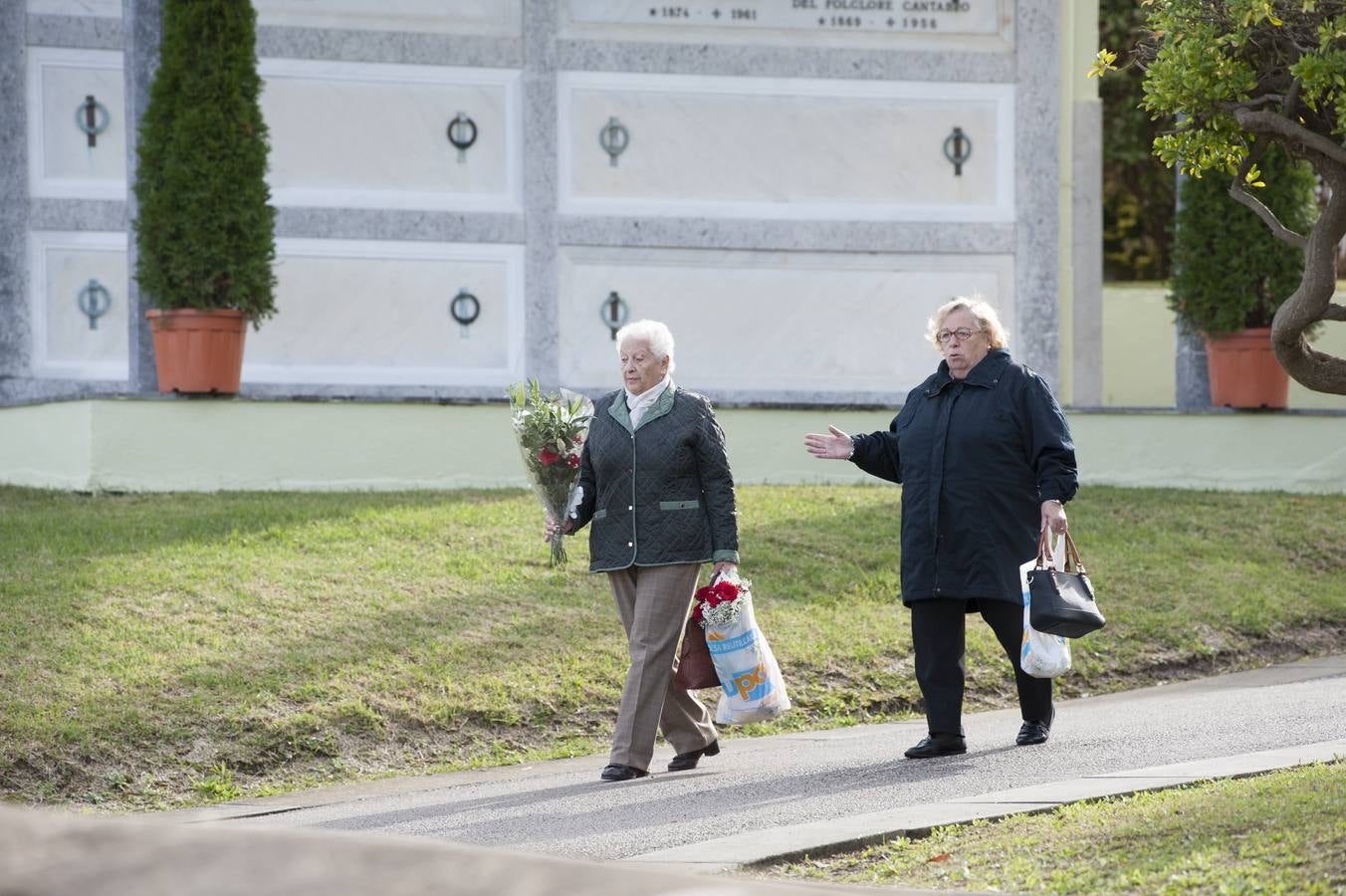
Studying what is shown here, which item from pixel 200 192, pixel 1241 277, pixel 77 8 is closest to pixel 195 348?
pixel 200 192

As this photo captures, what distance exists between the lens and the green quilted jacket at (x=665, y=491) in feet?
25.5

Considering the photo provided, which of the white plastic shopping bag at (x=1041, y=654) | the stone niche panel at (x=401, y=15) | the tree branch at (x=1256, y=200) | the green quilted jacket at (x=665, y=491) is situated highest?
the stone niche panel at (x=401, y=15)

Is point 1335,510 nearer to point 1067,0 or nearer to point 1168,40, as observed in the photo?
point 1067,0

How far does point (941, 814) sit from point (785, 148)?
36.4 feet

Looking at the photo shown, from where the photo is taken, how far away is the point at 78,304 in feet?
52.2

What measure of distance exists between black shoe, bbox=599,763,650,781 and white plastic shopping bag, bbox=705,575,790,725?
0.43 metres

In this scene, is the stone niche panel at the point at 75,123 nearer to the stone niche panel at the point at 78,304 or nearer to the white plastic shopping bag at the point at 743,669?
the stone niche panel at the point at 78,304

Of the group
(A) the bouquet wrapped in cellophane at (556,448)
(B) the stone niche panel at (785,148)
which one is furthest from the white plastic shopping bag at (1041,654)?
(B) the stone niche panel at (785,148)

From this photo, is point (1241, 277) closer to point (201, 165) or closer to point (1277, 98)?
point (201, 165)

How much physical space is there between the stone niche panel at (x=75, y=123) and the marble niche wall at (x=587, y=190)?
0.06 feet

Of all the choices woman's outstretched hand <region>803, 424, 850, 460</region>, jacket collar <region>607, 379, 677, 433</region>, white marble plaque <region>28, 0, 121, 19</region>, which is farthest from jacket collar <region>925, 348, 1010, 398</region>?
white marble plaque <region>28, 0, 121, 19</region>

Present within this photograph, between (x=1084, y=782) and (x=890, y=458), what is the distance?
2.21 m

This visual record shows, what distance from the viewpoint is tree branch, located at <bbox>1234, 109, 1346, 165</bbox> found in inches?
266

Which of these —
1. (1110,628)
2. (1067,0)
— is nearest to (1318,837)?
(1110,628)
